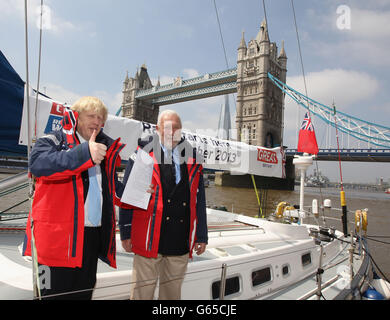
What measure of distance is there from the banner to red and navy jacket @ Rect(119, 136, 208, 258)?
0.25 meters

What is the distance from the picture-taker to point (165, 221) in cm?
180

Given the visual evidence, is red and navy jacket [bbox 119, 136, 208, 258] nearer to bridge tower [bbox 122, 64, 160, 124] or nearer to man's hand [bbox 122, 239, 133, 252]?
man's hand [bbox 122, 239, 133, 252]

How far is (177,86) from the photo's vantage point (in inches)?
2675

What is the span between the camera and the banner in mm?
2535

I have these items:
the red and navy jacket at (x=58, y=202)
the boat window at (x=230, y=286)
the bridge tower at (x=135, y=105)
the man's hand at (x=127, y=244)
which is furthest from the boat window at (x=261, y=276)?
the bridge tower at (x=135, y=105)

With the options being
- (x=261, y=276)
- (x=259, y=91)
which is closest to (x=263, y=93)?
(x=259, y=91)

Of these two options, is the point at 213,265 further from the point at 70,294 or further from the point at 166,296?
the point at 70,294

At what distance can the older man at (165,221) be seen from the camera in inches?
69.6

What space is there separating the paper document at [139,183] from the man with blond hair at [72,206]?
5.9 inches

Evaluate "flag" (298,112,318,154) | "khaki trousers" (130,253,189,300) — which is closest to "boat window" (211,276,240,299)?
"khaki trousers" (130,253,189,300)

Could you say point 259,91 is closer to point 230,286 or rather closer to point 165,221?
point 230,286

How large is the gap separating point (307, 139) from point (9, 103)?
528cm
